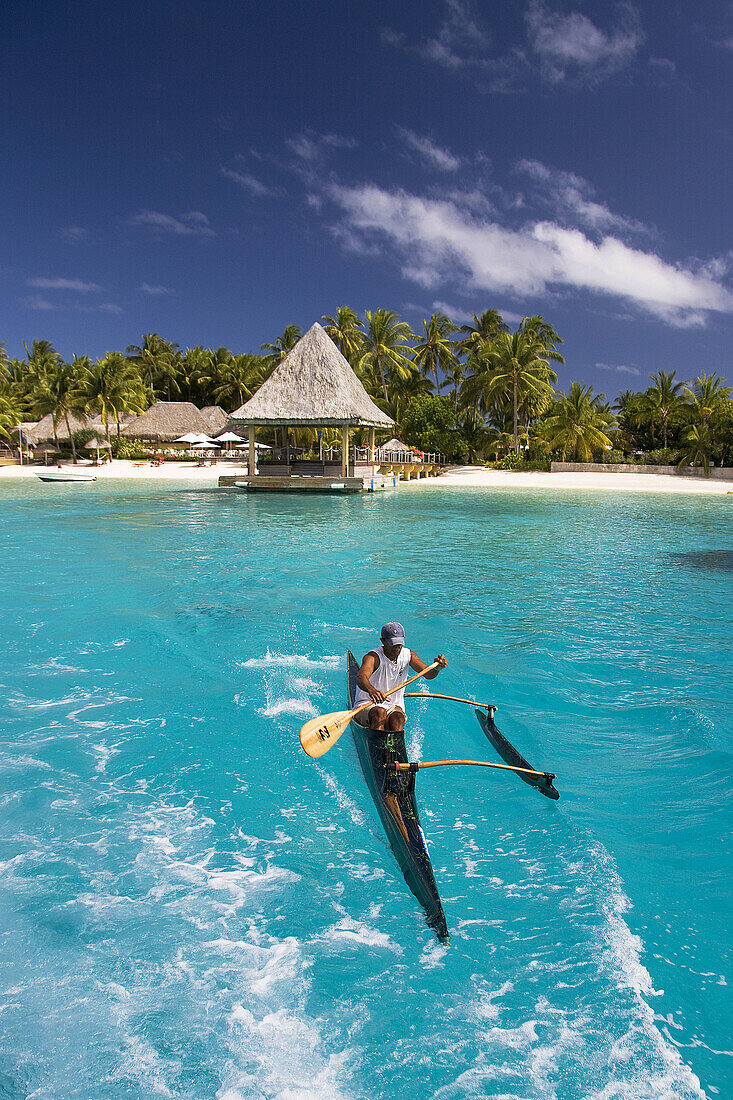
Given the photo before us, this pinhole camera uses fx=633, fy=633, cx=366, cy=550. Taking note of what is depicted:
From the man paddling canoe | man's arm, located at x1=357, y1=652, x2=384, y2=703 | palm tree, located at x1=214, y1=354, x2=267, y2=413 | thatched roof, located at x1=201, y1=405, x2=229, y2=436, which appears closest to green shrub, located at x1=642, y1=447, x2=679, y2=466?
palm tree, located at x1=214, y1=354, x2=267, y2=413

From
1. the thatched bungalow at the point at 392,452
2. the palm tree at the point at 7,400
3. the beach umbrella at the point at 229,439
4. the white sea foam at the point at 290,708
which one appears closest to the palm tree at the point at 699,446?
the thatched bungalow at the point at 392,452

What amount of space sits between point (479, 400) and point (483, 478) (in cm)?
987

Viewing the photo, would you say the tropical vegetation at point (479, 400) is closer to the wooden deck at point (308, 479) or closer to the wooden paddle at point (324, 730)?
the wooden deck at point (308, 479)

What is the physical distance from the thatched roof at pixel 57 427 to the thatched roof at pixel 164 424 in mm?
3372

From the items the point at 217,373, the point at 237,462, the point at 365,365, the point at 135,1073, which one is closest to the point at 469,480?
the point at 365,365

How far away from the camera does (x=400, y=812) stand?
429cm

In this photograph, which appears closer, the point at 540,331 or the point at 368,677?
the point at 368,677

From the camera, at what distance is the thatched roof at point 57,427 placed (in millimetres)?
51844

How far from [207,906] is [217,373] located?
6276 cm

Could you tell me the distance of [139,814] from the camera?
5.01m

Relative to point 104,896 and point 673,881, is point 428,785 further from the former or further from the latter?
point 104,896

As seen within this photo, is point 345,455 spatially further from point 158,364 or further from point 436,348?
point 158,364

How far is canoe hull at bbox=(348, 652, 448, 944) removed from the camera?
3.78 metres

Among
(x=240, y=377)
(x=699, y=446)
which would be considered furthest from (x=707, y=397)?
(x=240, y=377)
